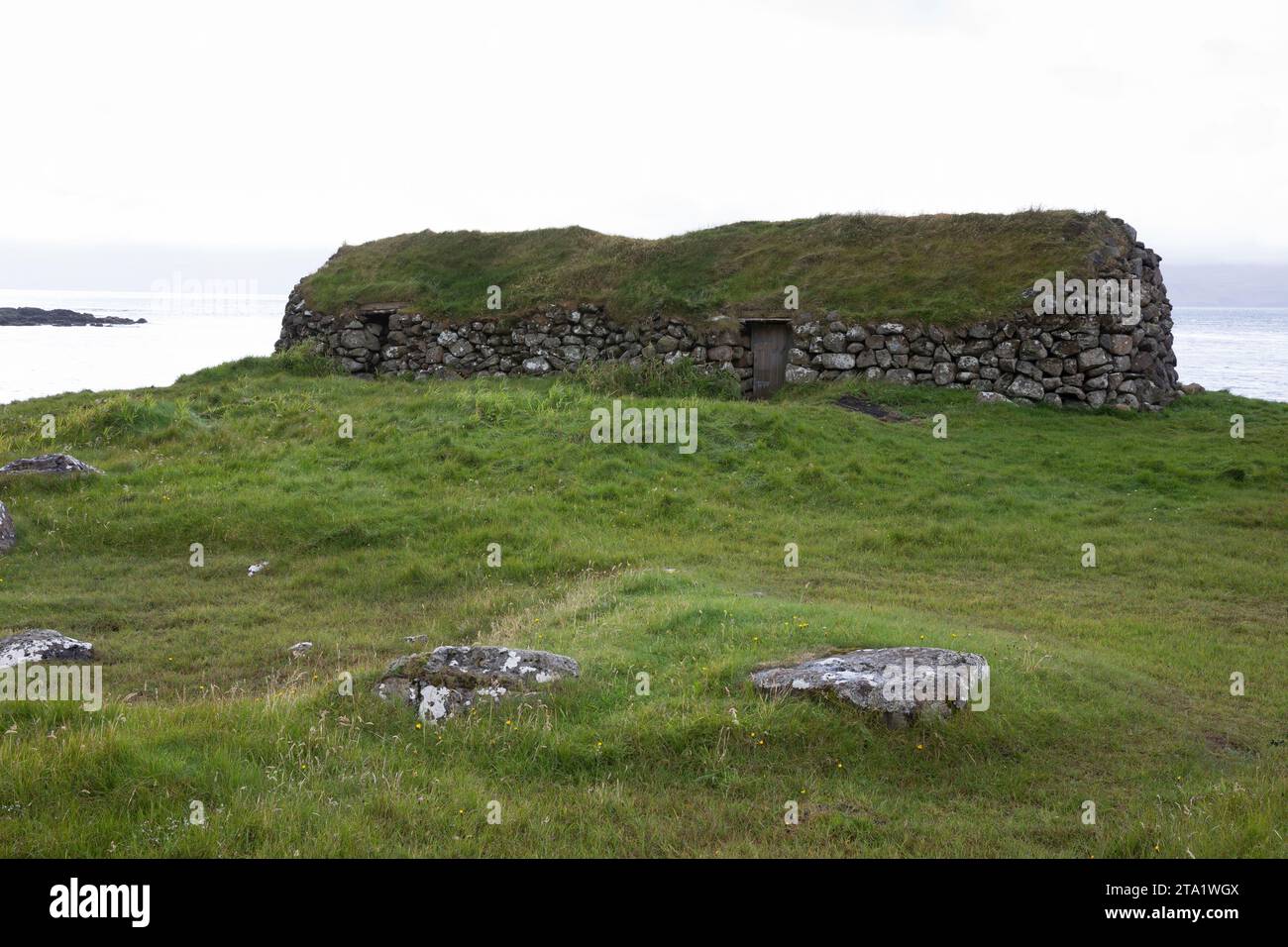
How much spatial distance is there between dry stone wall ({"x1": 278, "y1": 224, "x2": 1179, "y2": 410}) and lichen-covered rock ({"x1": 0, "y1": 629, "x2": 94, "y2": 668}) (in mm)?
19873

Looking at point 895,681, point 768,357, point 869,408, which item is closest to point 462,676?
point 895,681

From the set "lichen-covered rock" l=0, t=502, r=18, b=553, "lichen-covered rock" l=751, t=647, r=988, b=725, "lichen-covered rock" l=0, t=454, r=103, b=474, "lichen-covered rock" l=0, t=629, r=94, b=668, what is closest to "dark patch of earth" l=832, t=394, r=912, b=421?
"lichen-covered rock" l=751, t=647, r=988, b=725

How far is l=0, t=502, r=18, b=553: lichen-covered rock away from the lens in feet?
48.5

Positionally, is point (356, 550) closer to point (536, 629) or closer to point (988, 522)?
point (536, 629)

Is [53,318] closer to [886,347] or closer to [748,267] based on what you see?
[748,267]

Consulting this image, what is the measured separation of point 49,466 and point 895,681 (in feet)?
54.5

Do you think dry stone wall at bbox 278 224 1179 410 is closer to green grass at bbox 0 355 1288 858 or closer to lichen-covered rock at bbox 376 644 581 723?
green grass at bbox 0 355 1288 858

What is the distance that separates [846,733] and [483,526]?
30.8ft

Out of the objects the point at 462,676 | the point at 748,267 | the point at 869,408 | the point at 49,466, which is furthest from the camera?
the point at 748,267

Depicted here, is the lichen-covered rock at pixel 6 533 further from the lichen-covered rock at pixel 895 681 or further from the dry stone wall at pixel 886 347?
the dry stone wall at pixel 886 347

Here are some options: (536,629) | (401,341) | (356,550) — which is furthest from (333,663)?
(401,341)

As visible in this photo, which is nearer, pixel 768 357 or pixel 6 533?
pixel 6 533

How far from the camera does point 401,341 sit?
32.2m

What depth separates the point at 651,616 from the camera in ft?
35.2
